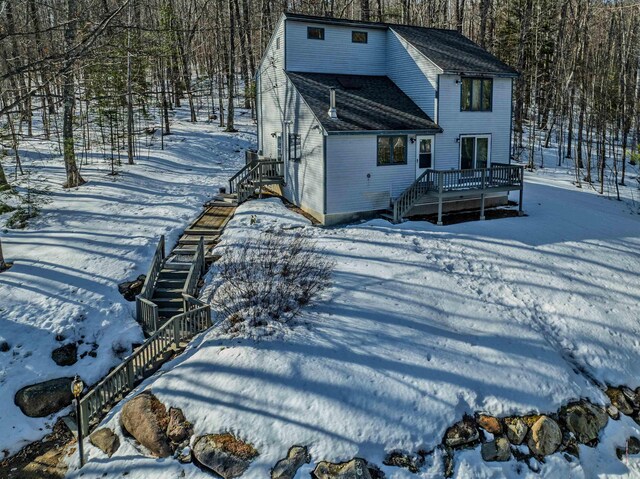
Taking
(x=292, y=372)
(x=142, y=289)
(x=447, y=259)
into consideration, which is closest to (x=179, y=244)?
(x=142, y=289)

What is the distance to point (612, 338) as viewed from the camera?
12711 millimetres

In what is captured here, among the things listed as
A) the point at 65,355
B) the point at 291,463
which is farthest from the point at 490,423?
the point at 65,355

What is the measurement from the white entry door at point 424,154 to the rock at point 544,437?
11807mm

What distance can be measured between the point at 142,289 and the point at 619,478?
12191 millimetres

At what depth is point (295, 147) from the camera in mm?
20734

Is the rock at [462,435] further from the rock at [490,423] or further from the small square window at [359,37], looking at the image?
the small square window at [359,37]

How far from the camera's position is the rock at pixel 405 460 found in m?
9.33

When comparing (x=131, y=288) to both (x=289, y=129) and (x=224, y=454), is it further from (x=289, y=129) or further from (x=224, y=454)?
(x=289, y=129)

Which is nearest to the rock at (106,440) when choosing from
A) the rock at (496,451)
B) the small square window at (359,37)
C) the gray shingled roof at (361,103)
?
the rock at (496,451)

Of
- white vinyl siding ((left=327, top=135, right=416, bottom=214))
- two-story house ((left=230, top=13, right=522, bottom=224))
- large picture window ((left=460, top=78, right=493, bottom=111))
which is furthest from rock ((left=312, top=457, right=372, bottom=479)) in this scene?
large picture window ((left=460, top=78, right=493, bottom=111))

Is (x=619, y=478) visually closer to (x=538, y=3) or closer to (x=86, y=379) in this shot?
(x=86, y=379)

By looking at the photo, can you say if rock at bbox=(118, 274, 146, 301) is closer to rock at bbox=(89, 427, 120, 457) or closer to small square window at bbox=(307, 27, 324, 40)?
rock at bbox=(89, 427, 120, 457)

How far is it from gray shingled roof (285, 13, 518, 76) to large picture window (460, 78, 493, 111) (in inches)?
23.3

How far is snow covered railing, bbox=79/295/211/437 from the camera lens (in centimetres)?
1055
